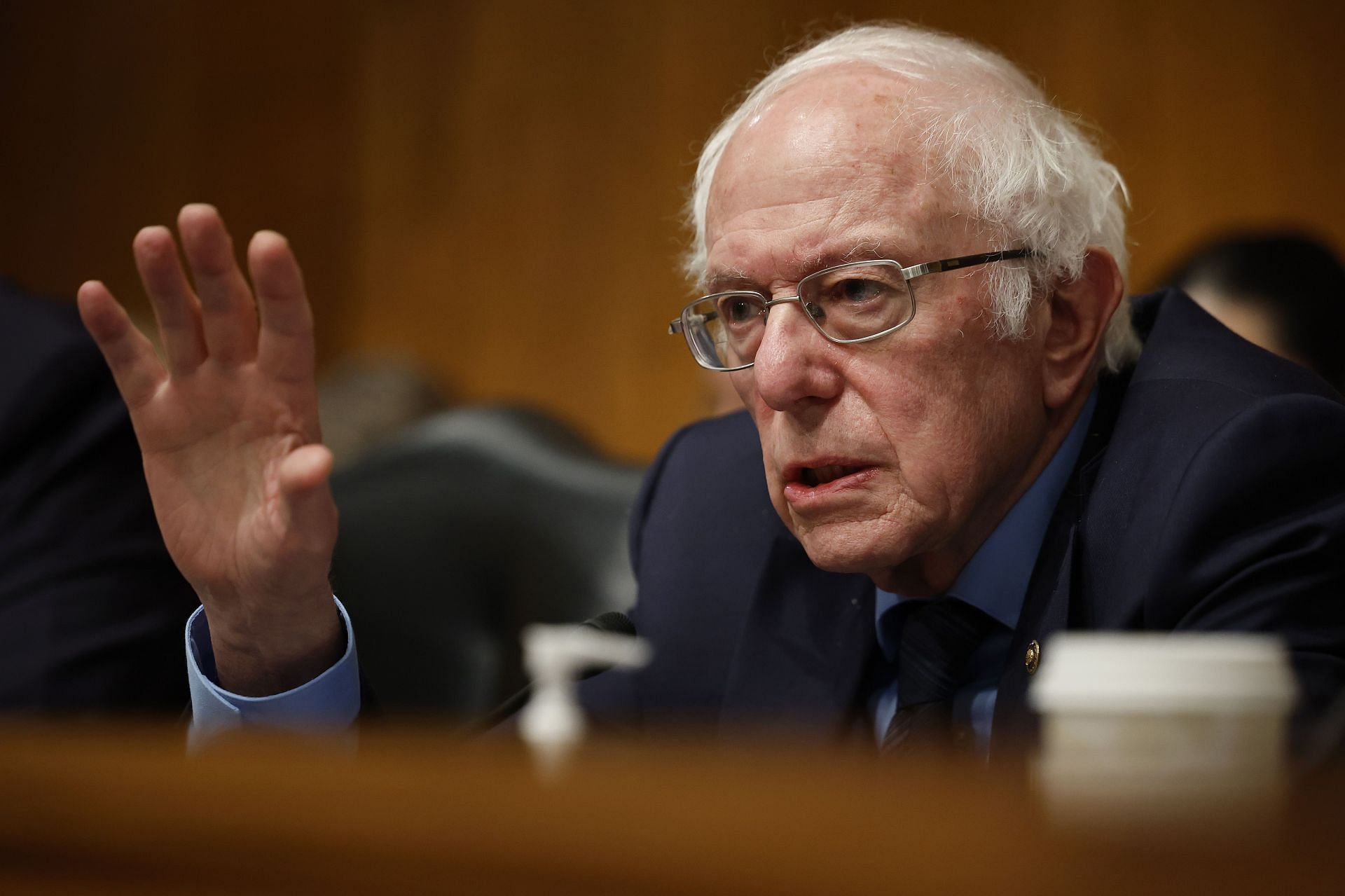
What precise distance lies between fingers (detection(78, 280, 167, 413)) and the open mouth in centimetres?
58

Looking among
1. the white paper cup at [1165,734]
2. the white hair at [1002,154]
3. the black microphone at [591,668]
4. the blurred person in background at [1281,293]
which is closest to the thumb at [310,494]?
the black microphone at [591,668]

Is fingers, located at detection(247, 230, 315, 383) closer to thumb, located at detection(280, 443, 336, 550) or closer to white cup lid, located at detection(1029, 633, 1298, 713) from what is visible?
thumb, located at detection(280, 443, 336, 550)

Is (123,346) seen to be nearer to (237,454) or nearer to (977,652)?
(237,454)

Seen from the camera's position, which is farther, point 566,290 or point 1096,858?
point 566,290

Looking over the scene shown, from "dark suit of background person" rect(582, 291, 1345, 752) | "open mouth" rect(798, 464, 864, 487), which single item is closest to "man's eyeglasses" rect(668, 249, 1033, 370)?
"open mouth" rect(798, 464, 864, 487)

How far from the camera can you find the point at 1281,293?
7.53ft

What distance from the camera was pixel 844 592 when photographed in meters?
1.43

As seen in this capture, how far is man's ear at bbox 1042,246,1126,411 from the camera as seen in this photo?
4.32ft

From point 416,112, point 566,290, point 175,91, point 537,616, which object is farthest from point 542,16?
point 537,616

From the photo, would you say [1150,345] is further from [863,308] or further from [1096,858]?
[1096,858]

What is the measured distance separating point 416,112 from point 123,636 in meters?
3.35

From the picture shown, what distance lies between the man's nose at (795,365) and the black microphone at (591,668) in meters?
0.25

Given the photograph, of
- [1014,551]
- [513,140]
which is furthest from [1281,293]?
[513,140]

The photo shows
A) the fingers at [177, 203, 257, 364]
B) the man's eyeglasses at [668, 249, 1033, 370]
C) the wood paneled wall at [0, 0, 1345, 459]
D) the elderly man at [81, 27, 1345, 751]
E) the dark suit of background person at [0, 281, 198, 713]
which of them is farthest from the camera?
the wood paneled wall at [0, 0, 1345, 459]
